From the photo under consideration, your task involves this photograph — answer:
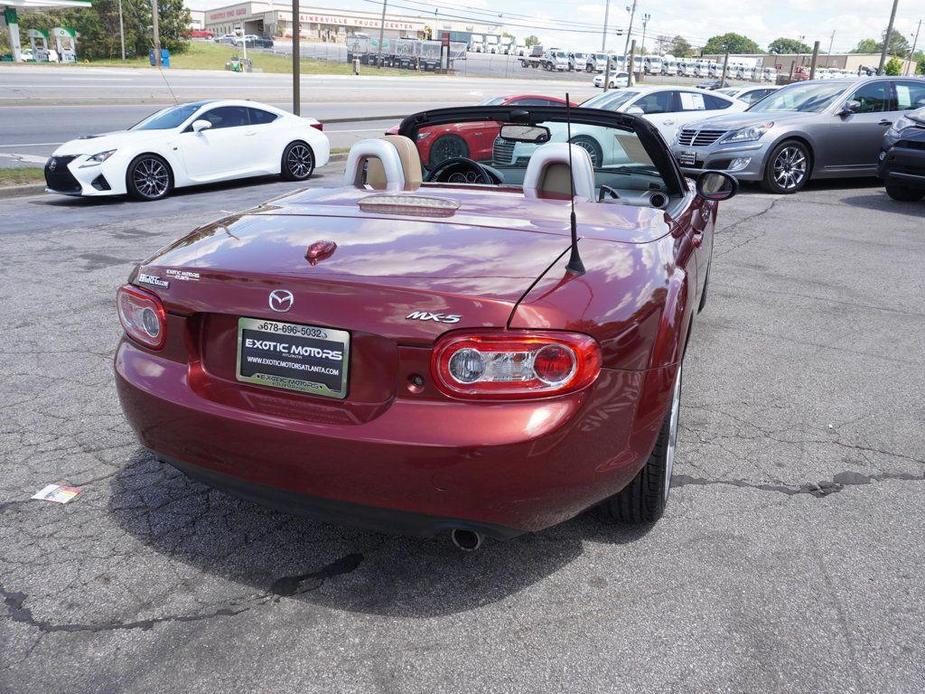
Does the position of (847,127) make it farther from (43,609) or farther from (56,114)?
(56,114)

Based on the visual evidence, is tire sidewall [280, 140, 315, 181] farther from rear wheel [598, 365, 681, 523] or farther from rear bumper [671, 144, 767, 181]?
rear wheel [598, 365, 681, 523]

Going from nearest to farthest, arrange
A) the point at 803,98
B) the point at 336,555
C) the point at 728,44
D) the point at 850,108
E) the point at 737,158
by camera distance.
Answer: the point at 336,555 → the point at 737,158 → the point at 850,108 → the point at 803,98 → the point at 728,44

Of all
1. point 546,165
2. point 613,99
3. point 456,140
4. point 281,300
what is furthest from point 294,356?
point 613,99

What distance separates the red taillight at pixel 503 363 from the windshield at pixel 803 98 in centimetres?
1232

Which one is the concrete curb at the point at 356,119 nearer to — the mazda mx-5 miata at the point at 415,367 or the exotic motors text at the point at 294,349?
the mazda mx-5 miata at the point at 415,367

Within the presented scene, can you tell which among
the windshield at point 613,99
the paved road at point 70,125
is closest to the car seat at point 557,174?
the windshield at point 613,99

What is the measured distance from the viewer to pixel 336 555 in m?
2.91

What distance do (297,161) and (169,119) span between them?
232 cm

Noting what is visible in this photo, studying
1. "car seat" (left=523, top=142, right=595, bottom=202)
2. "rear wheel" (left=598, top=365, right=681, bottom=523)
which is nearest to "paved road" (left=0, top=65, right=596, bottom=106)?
"car seat" (left=523, top=142, right=595, bottom=202)

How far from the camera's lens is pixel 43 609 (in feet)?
8.43

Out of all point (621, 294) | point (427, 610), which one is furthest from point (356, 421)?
point (621, 294)

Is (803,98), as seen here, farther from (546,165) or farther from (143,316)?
(143,316)

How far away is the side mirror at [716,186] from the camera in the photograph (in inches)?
170

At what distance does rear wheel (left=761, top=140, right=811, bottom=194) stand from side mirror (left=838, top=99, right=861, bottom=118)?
786 mm
